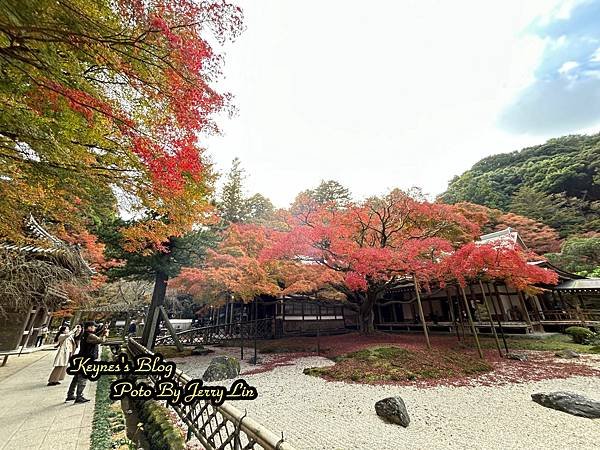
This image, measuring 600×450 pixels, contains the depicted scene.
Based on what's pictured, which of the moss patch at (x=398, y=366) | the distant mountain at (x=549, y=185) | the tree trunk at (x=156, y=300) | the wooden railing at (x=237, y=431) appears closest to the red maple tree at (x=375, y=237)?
the moss patch at (x=398, y=366)

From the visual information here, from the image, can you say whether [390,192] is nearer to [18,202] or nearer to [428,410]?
[428,410]

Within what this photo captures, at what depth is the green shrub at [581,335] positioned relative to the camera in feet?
36.9

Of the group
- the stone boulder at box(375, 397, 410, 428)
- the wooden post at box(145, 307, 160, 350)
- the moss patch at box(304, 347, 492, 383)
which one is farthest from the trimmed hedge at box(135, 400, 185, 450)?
the wooden post at box(145, 307, 160, 350)

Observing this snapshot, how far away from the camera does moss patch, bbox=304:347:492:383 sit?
7.27m

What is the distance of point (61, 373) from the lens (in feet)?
22.5

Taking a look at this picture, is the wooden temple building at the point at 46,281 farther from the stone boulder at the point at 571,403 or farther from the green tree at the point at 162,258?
the stone boulder at the point at 571,403

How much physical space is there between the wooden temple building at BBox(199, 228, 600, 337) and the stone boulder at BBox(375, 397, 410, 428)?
755 cm

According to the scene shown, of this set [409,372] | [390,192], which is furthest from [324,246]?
[409,372]

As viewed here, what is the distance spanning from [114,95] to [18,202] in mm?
3071

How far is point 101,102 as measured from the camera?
3945mm

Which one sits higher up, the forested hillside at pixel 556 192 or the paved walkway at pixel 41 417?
the forested hillside at pixel 556 192

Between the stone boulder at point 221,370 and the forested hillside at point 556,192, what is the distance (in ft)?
71.5

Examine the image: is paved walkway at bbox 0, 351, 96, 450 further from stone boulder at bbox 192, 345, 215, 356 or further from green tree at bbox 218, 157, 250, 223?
green tree at bbox 218, 157, 250, 223

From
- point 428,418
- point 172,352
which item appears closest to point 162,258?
point 172,352
